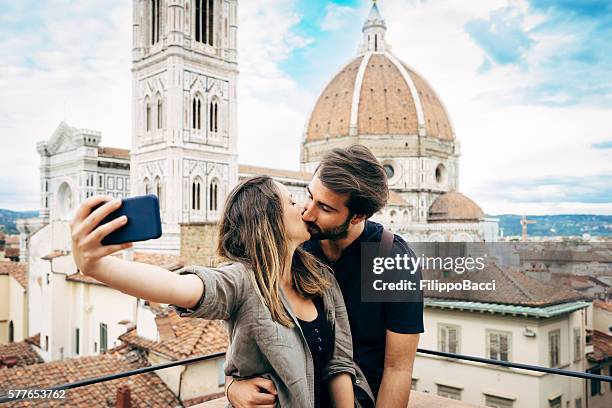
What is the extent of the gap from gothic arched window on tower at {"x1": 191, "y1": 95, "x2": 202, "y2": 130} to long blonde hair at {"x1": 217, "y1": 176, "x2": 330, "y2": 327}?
2678 centimetres

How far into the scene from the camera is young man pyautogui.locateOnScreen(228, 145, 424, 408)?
1.61 m

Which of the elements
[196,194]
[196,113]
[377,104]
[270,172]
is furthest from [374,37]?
[196,194]

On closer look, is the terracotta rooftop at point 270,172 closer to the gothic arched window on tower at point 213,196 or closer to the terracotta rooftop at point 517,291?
the gothic arched window on tower at point 213,196

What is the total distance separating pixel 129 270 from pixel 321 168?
78 centimetres

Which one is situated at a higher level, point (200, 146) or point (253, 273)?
point (200, 146)

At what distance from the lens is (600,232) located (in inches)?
351

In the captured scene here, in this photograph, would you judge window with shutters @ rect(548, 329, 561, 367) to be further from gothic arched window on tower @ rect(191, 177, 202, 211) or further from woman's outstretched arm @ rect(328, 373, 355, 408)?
gothic arched window on tower @ rect(191, 177, 202, 211)

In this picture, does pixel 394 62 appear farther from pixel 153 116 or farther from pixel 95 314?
pixel 95 314

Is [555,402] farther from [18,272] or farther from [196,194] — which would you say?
[196,194]

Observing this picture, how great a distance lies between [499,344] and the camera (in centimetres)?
727

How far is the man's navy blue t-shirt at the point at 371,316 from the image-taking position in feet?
5.47

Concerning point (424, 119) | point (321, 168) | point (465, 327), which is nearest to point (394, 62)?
point (424, 119)

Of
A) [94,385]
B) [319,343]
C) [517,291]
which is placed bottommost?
[94,385]

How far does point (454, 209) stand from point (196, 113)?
23154 millimetres
